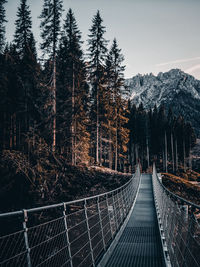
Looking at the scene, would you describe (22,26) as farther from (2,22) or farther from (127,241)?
(127,241)

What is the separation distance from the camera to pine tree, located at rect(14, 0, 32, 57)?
24.5 meters

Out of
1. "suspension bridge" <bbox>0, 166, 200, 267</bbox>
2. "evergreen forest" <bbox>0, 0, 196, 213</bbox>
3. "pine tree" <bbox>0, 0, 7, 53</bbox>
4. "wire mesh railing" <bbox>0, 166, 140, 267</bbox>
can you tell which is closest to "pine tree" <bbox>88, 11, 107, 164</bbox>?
"evergreen forest" <bbox>0, 0, 196, 213</bbox>

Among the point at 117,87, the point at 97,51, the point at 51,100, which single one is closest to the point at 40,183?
the point at 51,100

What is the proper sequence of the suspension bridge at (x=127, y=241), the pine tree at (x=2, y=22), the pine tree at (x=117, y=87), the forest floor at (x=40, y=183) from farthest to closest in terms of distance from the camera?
the pine tree at (x=117, y=87) → the pine tree at (x=2, y=22) → the forest floor at (x=40, y=183) → the suspension bridge at (x=127, y=241)

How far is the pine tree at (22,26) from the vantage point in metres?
24.5

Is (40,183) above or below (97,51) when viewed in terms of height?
below

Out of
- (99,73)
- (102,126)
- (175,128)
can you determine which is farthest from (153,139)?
(99,73)

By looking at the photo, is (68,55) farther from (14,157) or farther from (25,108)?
(14,157)

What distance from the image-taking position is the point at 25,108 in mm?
19859

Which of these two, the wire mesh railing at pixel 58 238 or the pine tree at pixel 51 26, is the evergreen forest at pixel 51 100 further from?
the wire mesh railing at pixel 58 238

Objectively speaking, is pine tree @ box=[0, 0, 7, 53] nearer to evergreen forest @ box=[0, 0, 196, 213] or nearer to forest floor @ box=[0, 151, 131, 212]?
evergreen forest @ box=[0, 0, 196, 213]

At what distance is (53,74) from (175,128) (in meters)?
47.3

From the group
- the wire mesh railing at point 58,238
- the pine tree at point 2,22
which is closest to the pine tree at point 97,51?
the pine tree at point 2,22

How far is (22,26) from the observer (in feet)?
80.4
